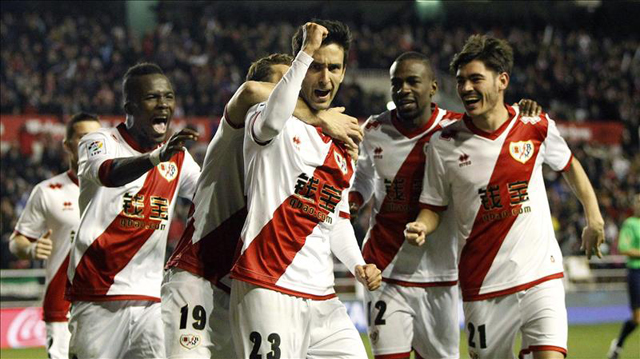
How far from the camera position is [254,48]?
27406 mm

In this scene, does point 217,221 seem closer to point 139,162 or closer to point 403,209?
point 139,162

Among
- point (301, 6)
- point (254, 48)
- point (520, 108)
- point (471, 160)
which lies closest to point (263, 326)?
point (471, 160)

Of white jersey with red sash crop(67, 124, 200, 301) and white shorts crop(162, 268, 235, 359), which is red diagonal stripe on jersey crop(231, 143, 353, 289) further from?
Answer: white jersey with red sash crop(67, 124, 200, 301)

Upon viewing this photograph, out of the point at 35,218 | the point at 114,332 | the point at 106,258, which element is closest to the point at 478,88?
the point at 106,258

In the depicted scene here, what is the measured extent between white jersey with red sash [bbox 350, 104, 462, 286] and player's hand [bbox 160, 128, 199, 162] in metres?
2.24

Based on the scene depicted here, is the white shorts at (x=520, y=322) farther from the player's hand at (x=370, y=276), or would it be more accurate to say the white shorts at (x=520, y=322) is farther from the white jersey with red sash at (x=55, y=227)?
the white jersey with red sash at (x=55, y=227)

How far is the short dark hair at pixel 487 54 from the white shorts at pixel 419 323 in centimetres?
172

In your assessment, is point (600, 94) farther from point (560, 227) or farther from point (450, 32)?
point (560, 227)

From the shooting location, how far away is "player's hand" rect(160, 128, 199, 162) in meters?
5.14

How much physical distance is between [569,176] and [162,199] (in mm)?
3012

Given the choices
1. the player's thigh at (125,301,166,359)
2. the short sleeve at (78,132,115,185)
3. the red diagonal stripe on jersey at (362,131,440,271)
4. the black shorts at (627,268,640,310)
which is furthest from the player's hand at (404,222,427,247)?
the black shorts at (627,268,640,310)

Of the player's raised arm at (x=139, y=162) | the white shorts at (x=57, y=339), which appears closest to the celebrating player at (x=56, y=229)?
the white shorts at (x=57, y=339)

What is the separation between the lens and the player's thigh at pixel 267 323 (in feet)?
15.6

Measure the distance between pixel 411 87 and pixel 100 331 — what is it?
289cm
